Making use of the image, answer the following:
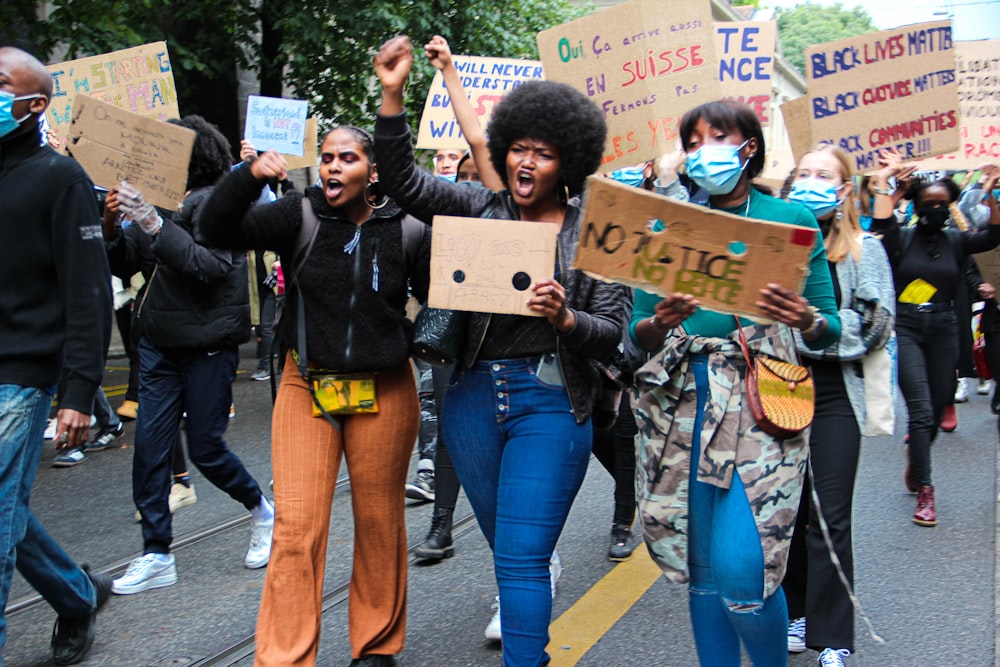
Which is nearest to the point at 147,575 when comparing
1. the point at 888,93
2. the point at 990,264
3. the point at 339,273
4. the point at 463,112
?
the point at 339,273

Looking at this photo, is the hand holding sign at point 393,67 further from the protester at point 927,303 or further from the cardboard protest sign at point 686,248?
the protester at point 927,303

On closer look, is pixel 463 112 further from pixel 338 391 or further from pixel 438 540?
pixel 438 540

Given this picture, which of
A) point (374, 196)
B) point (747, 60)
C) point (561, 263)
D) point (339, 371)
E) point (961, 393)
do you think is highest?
point (747, 60)

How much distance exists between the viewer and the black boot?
5.38 meters

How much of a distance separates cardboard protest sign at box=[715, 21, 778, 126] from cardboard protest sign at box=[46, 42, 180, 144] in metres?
3.36

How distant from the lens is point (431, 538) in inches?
214

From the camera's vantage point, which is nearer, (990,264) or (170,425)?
(170,425)

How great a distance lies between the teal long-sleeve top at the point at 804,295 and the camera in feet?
10.7

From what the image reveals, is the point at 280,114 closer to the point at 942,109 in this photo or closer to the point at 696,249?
the point at 942,109

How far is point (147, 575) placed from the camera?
500 centimetres

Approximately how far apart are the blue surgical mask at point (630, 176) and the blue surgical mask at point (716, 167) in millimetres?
2078

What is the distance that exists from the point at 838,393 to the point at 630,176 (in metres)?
1.88

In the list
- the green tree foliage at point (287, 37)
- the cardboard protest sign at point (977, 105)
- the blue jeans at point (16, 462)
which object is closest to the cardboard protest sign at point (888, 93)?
the cardboard protest sign at point (977, 105)

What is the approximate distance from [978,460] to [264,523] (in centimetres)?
527
